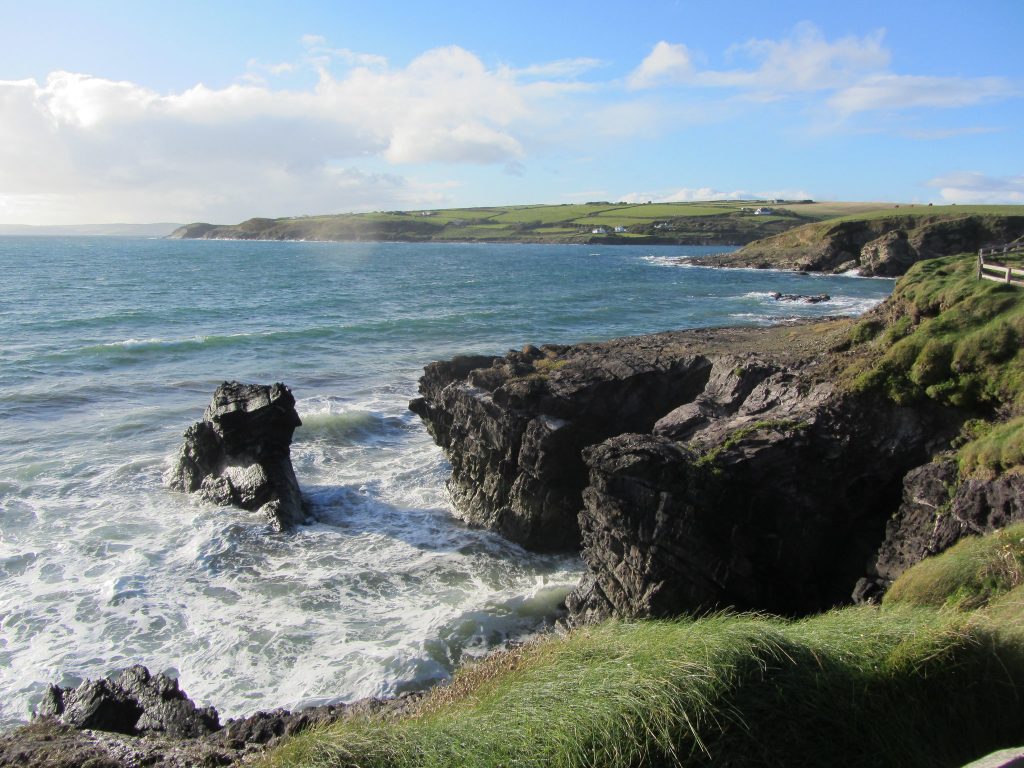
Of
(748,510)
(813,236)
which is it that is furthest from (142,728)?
(813,236)

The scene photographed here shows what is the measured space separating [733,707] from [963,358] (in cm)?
1171

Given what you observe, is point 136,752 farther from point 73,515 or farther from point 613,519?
point 73,515

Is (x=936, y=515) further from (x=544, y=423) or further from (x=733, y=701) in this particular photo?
(x=544, y=423)

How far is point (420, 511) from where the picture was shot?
21.6m

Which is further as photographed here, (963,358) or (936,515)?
(963,358)

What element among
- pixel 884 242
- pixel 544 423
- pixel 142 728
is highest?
pixel 884 242

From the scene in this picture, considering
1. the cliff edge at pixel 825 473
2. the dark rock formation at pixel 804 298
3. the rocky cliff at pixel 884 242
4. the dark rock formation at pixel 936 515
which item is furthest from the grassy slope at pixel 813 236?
the dark rock formation at pixel 936 515

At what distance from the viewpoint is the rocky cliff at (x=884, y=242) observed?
3477 inches

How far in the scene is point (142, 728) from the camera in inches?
389

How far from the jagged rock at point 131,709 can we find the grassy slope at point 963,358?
1330 cm

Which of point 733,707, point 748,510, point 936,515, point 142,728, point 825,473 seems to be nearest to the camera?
point 733,707

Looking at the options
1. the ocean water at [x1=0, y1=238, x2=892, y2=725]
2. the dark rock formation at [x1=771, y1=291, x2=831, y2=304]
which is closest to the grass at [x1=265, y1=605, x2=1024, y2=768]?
the ocean water at [x1=0, y1=238, x2=892, y2=725]

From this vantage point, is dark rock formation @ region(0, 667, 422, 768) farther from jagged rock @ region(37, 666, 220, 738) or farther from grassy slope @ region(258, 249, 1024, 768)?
grassy slope @ region(258, 249, 1024, 768)

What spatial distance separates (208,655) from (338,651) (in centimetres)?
250
